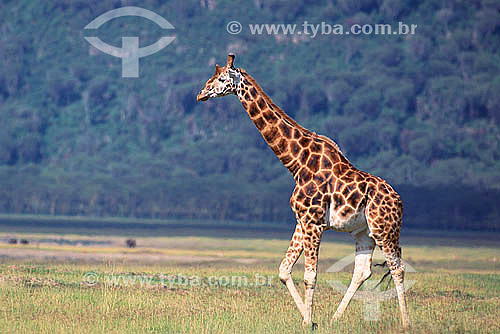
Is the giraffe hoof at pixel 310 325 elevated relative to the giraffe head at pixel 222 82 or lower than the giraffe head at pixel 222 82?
lower

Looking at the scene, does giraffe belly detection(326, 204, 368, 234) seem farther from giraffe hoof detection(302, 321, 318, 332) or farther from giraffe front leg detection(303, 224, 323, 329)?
giraffe hoof detection(302, 321, 318, 332)

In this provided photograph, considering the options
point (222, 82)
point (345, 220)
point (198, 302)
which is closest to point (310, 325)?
point (345, 220)

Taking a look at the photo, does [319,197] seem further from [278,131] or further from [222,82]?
[222,82]

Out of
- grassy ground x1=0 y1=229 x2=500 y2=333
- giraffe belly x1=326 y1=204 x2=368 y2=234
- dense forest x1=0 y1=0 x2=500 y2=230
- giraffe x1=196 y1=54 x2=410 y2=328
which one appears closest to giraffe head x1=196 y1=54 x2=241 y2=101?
giraffe x1=196 y1=54 x2=410 y2=328

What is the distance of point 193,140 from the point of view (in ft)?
602

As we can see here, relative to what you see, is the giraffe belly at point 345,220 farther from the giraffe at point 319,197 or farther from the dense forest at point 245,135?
the dense forest at point 245,135

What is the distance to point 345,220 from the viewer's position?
1789 centimetres

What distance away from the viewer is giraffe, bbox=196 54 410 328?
58.6 feet

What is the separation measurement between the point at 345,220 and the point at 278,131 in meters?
2.15

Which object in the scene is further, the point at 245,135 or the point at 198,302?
the point at 245,135

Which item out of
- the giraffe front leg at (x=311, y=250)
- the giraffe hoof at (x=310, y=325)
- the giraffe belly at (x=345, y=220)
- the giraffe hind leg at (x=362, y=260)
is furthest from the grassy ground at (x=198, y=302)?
the giraffe belly at (x=345, y=220)

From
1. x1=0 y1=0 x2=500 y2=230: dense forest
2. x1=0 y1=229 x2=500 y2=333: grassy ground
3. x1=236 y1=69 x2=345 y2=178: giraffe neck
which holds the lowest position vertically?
x1=0 y1=229 x2=500 y2=333: grassy ground

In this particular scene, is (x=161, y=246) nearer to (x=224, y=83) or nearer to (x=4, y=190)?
(x=224, y=83)

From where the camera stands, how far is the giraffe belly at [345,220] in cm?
1788
